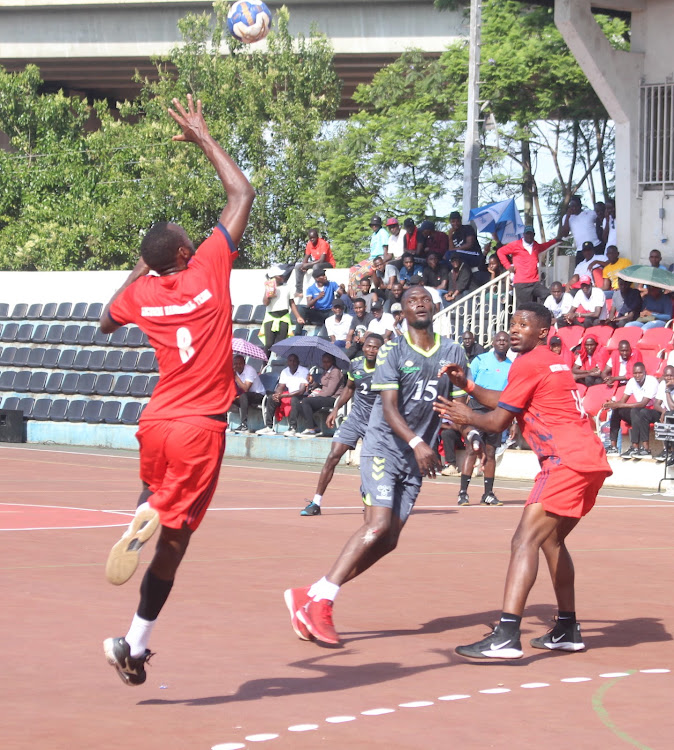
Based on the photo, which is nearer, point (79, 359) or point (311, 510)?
point (311, 510)

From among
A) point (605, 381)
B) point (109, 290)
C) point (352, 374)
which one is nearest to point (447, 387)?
point (352, 374)

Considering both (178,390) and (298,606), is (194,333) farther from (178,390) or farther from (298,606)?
(298,606)

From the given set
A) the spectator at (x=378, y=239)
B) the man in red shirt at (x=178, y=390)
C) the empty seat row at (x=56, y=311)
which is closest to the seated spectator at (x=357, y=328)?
the spectator at (x=378, y=239)

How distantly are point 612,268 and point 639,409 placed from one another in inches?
182

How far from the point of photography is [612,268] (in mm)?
23203

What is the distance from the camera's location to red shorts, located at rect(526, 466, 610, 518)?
7.45 metres

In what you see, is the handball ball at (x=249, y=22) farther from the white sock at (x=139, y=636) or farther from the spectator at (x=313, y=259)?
the white sock at (x=139, y=636)

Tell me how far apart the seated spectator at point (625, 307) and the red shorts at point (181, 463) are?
53.1 feet

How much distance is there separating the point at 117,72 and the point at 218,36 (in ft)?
19.0

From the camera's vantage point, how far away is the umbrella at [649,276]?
2095 cm

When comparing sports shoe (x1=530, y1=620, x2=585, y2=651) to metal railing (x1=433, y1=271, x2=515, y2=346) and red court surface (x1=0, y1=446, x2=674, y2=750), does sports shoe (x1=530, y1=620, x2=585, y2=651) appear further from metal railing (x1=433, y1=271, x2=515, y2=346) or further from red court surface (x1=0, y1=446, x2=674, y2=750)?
metal railing (x1=433, y1=271, x2=515, y2=346)

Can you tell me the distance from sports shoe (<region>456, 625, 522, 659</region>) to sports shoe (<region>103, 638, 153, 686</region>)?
2010 millimetres

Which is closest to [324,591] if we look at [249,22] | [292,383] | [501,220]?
[292,383]

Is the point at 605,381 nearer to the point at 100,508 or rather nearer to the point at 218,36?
the point at 100,508
